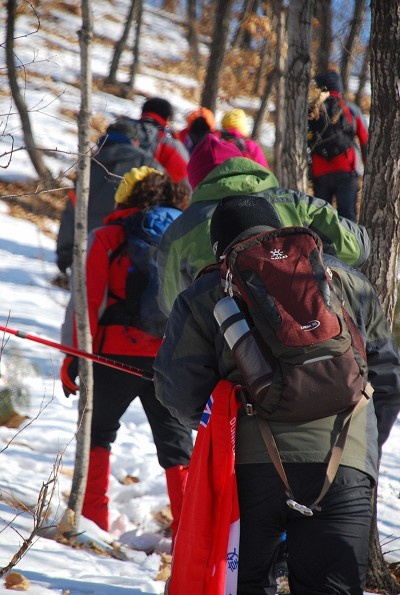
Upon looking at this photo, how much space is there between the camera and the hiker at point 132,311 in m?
4.16

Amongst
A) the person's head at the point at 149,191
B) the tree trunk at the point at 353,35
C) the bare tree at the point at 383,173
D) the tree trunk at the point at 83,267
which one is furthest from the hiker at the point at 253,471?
the tree trunk at the point at 353,35

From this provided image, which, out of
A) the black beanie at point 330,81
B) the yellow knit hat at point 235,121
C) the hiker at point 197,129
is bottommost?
the hiker at point 197,129

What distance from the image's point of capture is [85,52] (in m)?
3.86

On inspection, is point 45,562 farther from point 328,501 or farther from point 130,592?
point 328,501

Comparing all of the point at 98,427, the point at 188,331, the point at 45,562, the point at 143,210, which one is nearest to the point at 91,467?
the point at 98,427

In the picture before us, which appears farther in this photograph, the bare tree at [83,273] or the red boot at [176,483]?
the red boot at [176,483]

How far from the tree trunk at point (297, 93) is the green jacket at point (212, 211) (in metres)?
2.52

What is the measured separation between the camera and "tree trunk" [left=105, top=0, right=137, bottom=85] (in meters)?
17.1

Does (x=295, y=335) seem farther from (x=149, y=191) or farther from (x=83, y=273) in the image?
(x=149, y=191)

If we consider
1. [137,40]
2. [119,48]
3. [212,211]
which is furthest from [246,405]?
[137,40]

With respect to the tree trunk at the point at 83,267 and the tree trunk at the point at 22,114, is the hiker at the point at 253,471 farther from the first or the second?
the tree trunk at the point at 22,114

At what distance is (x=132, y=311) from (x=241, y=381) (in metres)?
1.80

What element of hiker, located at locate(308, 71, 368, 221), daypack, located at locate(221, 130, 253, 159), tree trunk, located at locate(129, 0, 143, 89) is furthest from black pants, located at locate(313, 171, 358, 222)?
tree trunk, located at locate(129, 0, 143, 89)

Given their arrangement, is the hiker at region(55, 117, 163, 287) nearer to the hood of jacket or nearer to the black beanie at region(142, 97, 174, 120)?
the black beanie at region(142, 97, 174, 120)
